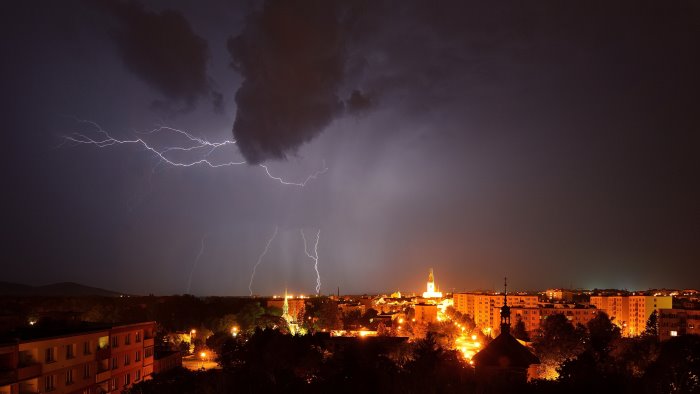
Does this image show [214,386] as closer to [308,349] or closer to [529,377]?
[529,377]

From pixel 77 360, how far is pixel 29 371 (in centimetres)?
340

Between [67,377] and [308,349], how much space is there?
11486 mm

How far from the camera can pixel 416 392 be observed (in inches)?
536

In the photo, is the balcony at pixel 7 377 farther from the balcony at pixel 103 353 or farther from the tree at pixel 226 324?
the tree at pixel 226 324

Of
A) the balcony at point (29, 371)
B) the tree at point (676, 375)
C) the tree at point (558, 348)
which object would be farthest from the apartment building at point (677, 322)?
the balcony at point (29, 371)

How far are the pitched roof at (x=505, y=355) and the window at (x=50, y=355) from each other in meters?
18.3

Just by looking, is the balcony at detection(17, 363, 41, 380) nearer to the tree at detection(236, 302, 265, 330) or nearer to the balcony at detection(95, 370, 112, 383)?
the balcony at detection(95, 370, 112, 383)

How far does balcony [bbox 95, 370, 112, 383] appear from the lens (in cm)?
2766

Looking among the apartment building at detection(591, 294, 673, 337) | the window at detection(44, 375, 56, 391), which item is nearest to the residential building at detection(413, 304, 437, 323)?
the apartment building at detection(591, 294, 673, 337)

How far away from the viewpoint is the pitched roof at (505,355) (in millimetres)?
17016

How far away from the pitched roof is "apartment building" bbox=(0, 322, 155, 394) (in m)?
17.9

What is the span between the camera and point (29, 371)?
23141 mm

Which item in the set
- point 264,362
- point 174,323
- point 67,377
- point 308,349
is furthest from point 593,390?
point 174,323

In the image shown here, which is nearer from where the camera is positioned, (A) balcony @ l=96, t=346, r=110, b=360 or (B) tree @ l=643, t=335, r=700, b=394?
(B) tree @ l=643, t=335, r=700, b=394
